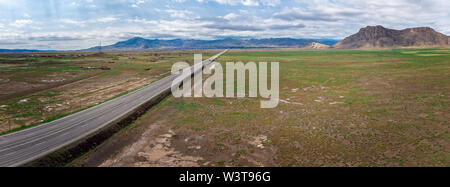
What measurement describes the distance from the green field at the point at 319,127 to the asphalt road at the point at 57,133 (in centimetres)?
543

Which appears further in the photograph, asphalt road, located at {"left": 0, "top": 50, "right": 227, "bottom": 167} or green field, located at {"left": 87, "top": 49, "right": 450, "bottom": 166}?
asphalt road, located at {"left": 0, "top": 50, "right": 227, "bottom": 167}

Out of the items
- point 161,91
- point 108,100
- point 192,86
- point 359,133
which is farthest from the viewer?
point 192,86

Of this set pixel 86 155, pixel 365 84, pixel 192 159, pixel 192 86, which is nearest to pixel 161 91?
pixel 192 86

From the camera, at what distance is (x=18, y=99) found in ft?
175

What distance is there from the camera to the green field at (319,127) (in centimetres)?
2569

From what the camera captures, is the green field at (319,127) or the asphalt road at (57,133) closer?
the green field at (319,127)

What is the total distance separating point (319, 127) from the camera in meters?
34.5

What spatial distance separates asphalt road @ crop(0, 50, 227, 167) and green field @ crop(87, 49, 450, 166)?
543 centimetres

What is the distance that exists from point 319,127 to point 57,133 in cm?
3884

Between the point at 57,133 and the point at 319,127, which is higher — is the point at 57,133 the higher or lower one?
the lower one

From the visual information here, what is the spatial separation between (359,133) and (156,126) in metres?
30.7

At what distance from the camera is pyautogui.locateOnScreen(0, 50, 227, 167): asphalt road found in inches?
1047

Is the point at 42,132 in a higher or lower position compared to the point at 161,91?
lower
